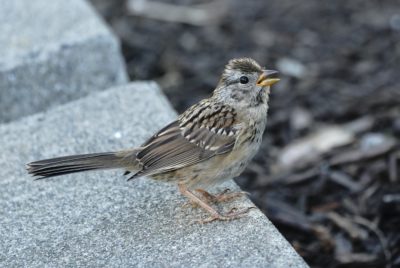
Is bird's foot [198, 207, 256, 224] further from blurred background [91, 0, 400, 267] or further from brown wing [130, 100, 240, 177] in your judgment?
blurred background [91, 0, 400, 267]

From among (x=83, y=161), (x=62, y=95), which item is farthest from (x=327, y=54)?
(x=83, y=161)

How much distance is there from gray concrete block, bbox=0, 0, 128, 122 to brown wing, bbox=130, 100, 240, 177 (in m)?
1.31

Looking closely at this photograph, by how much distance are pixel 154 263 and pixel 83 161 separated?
0.77 metres

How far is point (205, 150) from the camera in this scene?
4.11 metres

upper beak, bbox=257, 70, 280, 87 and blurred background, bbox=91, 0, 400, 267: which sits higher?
upper beak, bbox=257, 70, 280, 87

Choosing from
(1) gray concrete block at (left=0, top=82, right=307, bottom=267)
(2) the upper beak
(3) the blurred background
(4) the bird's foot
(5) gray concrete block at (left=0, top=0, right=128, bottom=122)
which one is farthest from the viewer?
(5) gray concrete block at (left=0, top=0, right=128, bottom=122)

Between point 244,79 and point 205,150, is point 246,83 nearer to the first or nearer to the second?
point 244,79

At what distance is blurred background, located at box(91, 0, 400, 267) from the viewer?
4699mm

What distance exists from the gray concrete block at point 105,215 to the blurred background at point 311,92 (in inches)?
34.0

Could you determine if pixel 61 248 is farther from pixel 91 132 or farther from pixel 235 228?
pixel 91 132

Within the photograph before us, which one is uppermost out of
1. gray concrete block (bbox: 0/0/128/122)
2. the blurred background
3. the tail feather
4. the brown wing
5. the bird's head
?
the bird's head

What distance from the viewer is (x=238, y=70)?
171 inches

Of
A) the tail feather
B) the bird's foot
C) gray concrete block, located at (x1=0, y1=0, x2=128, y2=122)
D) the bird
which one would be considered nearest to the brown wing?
the bird

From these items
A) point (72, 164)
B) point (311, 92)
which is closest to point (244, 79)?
point (72, 164)
